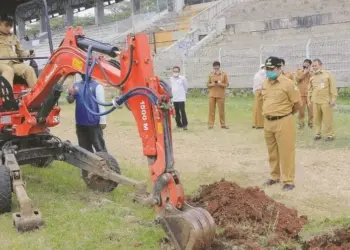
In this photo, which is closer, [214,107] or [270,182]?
[270,182]

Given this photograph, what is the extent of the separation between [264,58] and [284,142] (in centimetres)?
1329

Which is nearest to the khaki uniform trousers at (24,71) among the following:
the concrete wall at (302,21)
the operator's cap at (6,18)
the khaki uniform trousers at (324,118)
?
the operator's cap at (6,18)

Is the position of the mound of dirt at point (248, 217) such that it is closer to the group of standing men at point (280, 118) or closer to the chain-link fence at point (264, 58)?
the group of standing men at point (280, 118)

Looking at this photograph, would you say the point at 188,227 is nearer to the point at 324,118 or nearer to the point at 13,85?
the point at 13,85

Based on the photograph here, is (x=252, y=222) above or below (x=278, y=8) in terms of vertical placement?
below

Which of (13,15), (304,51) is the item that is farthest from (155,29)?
(13,15)

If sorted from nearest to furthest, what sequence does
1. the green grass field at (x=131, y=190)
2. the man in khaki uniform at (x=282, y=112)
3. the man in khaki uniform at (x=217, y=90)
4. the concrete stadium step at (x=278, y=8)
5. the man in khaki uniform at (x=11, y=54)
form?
the green grass field at (x=131, y=190)
the man in khaki uniform at (x=11, y=54)
the man in khaki uniform at (x=282, y=112)
the man in khaki uniform at (x=217, y=90)
the concrete stadium step at (x=278, y=8)

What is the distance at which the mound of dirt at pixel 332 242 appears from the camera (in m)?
4.62

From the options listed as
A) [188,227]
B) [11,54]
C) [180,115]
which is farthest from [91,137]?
[180,115]

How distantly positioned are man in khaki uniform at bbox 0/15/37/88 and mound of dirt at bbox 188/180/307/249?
2.87 m

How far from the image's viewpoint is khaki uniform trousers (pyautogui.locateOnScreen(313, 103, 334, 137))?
35.8 ft

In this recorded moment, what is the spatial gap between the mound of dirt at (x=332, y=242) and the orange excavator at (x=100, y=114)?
106cm

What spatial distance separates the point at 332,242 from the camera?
15.6 ft

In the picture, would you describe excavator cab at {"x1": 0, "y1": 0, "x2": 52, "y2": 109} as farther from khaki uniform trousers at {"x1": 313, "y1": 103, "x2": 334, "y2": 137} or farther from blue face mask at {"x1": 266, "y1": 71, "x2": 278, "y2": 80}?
khaki uniform trousers at {"x1": 313, "y1": 103, "x2": 334, "y2": 137}
